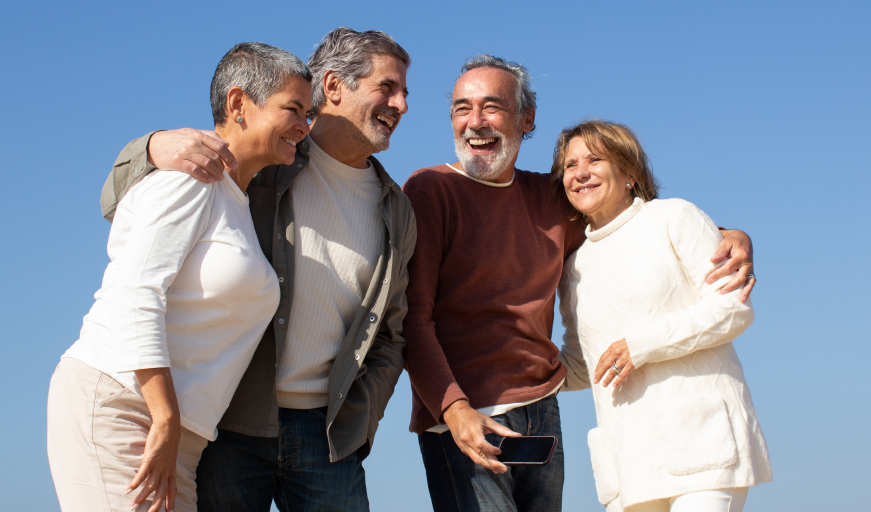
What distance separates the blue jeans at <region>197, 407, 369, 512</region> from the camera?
3.01 metres

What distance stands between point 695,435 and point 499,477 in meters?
0.93

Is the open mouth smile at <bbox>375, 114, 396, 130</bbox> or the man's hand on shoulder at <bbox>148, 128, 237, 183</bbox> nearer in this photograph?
the man's hand on shoulder at <bbox>148, 128, 237, 183</bbox>

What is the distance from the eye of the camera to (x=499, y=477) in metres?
3.60

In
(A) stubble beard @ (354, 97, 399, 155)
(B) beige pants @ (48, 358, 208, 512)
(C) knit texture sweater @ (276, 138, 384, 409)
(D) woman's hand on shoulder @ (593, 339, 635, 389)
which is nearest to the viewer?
(B) beige pants @ (48, 358, 208, 512)

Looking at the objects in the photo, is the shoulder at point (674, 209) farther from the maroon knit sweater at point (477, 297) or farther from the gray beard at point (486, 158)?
the gray beard at point (486, 158)

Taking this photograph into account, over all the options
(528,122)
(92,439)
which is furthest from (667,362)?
(92,439)

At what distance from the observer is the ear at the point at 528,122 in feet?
14.7

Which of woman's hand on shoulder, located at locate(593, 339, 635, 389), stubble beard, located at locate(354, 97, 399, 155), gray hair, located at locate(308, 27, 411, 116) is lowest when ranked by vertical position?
woman's hand on shoulder, located at locate(593, 339, 635, 389)

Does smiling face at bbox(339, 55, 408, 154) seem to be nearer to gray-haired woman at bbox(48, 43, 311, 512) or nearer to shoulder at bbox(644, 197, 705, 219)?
gray-haired woman at bbox(48, 43, 311, 512)

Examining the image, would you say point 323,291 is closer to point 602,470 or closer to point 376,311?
point 376,311

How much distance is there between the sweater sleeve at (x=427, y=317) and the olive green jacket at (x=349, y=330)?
3.9 inches

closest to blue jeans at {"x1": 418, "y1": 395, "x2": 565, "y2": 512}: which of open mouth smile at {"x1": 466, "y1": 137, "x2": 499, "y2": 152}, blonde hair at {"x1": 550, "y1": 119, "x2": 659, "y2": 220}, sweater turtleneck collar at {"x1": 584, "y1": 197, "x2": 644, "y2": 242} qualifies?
sweater turtleneck collar at {"x1": 584, "y1": 197, "x2": 644, "y2": 242}

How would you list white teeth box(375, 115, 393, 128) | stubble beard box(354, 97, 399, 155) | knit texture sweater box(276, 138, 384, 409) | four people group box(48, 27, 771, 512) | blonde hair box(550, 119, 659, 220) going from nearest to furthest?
four people group box(48, 27, 771, 512), knit texture sweater box(276, 138, 384, 409), stubble beard box(354, 97, 399, 155), white teeth box(375, 115, 393, 128), blonde hair box(550, 119, 659, 220)

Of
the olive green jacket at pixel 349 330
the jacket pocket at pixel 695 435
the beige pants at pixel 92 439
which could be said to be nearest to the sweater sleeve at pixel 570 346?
the jacket pocket at pixel 695 435
